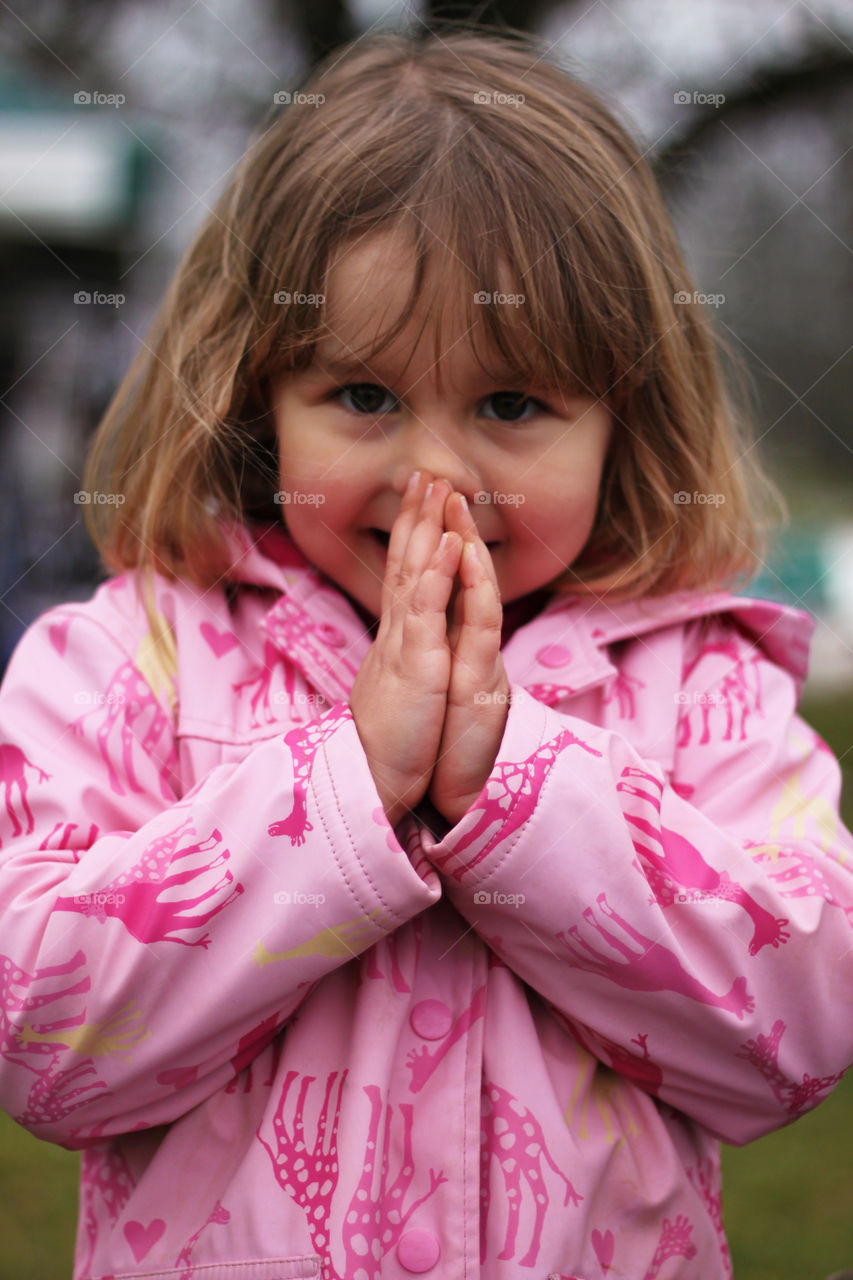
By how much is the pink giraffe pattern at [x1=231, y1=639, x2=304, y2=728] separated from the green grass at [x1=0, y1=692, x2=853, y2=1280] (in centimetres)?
171

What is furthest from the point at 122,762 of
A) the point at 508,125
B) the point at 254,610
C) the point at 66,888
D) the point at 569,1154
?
the point at 508,125

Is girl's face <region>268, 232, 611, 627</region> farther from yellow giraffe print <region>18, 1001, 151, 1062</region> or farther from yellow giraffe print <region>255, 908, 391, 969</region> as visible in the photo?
yellow giraffe print <region>18, 1001, 151, 1062</region>

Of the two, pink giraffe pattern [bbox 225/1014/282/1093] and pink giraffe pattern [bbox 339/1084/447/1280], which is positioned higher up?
pink giraffe pattern [bbox 225/1014/282/1093]

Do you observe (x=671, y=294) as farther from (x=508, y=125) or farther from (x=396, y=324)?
(x=396, y=324)

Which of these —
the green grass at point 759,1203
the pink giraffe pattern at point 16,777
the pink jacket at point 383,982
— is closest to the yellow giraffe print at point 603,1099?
the pink jacket at point 383,982

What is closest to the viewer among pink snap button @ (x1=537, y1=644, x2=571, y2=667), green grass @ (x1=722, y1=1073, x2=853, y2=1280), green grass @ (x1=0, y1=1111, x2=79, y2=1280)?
pink snap button @ (x1=537, y1=644, x2=571, y2=667)

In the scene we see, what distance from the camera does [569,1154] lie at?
3.85ft

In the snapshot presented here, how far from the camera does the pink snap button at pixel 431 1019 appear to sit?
3.94 ft

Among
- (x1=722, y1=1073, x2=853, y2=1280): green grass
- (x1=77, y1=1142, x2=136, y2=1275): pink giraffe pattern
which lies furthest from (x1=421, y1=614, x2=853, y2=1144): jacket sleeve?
(x1=722, y1=1073, x2=853, y2=1280): green grass

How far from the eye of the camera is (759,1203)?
2.70 m

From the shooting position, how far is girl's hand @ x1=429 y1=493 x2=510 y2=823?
1.17 meters

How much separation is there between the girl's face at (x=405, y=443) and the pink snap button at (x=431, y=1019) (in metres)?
0.50

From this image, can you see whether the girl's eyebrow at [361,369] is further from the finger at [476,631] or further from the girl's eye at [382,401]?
the finger at [476,631]

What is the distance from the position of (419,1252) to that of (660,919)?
420 millimetres
